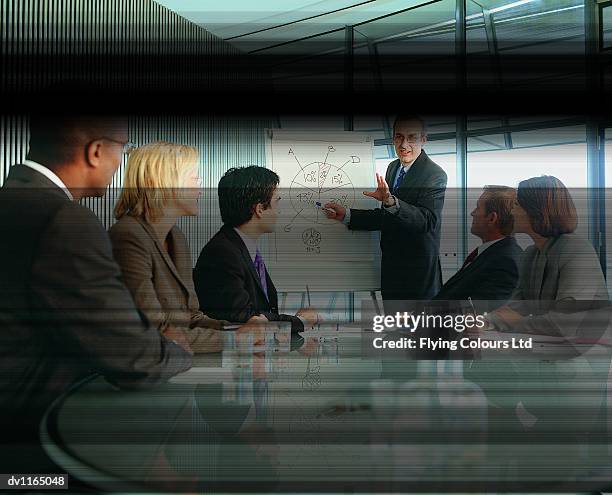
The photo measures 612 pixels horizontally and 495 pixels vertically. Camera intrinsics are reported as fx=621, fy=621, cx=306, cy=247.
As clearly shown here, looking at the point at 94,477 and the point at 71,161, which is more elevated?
the point at 71,161

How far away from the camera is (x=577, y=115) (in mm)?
1809

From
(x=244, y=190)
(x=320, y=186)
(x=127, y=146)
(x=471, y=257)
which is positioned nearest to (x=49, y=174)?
(x=127, y=146)

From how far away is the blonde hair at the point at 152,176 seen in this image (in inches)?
70.7

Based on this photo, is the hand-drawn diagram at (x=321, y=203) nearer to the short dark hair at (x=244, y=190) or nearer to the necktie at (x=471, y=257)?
the short dark hair at (x=244, y=190)

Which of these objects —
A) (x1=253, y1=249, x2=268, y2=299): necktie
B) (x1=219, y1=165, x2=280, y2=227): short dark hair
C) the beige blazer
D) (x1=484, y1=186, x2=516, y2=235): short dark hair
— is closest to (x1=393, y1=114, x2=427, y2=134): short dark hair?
(x1=484, y1=186, x2=516, y2=235): short dark hair

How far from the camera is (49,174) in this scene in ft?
5.95

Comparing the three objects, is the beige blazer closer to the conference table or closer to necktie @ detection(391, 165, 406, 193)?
the conference table

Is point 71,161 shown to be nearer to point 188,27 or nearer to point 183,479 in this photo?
point 188,27

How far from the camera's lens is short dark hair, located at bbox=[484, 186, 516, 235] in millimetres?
1784

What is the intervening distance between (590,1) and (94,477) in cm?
202

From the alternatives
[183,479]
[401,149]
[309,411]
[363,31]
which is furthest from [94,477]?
[363,31]

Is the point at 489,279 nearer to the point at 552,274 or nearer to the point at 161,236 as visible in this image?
the point at 552,274

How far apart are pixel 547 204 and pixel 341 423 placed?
881 millimetres

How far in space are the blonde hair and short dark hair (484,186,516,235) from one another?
33.6 inches
